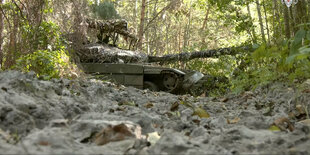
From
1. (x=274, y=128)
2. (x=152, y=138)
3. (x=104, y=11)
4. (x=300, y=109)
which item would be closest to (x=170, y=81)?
(x=104, y=11)

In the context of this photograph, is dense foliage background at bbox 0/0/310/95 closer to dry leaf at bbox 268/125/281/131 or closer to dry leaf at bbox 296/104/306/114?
dry leaf at bbox 296/104/306/114

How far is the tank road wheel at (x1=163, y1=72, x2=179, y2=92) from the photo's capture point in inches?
349

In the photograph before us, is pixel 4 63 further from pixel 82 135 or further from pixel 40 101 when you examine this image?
pixel 82 135

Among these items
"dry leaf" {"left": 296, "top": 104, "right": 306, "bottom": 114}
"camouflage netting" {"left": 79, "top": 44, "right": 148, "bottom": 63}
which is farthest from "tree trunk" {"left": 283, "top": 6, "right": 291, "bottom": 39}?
"camouflage netting" {"left": 79, "top": 44, "right": 148, "bottom": 63}

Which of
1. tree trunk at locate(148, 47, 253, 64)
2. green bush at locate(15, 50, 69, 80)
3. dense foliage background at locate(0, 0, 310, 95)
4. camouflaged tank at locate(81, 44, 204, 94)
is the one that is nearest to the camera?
dense foliage background at locate(0, 0, 310, 95)

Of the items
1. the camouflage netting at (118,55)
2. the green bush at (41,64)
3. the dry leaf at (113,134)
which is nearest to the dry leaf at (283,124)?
the dry leaf at (113,134)

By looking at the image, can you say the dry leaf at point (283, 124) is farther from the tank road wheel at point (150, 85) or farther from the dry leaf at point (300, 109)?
the tank road wheel at point (150, 85)

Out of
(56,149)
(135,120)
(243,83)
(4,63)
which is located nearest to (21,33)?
(4,63)

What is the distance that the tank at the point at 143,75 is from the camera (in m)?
8.88

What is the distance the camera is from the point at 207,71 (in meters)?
11.2

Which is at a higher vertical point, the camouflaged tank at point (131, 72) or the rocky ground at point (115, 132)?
the camouflaged tank at point (131, 72)

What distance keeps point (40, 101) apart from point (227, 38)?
19.8 metres

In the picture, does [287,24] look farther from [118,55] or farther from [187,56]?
[118,55]

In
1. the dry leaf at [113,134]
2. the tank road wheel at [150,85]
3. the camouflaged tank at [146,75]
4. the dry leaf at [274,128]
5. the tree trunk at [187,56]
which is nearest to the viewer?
the dry leaf at [113,134]
